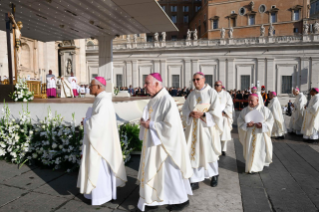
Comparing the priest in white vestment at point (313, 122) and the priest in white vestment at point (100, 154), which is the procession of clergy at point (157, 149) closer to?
the priest in white vestment at point (100, 154)

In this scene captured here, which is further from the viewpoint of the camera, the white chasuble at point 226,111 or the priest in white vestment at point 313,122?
the priest in white vestment at point 313,122

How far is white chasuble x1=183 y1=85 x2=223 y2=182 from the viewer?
4.71 meters

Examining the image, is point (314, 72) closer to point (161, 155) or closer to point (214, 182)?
point (214, 182)

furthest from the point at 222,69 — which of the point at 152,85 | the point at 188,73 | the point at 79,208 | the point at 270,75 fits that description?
the point at 79,208

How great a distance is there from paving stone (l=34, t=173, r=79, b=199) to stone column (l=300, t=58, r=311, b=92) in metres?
33.4

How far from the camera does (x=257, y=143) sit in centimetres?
570

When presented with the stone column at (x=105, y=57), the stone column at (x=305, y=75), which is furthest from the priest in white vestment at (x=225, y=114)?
the stone column at (x=305, y=75)

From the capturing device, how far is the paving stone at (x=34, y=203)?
372 cm

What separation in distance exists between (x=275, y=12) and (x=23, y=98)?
46450 millimetres

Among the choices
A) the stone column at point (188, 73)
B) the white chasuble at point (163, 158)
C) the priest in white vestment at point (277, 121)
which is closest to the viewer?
the white chasuble at point (163, 158)

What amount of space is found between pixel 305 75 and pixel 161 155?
3359 centimetres

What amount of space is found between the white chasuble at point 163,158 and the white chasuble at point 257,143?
2674 mm

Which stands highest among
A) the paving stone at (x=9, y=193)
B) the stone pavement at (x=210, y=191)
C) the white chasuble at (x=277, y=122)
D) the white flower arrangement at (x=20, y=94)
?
the white flower arrangement at (x=20, y=94)

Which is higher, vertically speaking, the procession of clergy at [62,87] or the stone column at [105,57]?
the stone column at [105,57]
